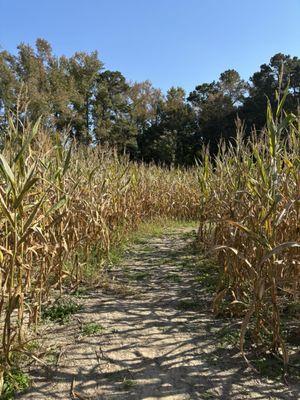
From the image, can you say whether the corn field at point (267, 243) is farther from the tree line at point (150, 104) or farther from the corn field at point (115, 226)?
the tree line at point (150, 104)

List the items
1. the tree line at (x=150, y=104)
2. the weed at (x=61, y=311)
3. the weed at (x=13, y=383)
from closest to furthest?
the weed at (x=13, y=383), the weed at (x=61, y=311), the tree line at (x=150, y=104)

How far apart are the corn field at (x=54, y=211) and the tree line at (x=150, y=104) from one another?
11.8 metres

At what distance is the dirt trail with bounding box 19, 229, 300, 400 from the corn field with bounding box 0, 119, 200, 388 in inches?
11.0

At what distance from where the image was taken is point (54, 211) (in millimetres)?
3186

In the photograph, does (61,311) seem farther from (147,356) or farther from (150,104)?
(150,104)

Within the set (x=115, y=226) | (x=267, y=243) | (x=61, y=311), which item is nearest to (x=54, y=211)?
(x=61, y=311)

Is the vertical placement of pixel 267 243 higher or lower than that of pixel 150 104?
lower

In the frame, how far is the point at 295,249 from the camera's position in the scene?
8.07 feet

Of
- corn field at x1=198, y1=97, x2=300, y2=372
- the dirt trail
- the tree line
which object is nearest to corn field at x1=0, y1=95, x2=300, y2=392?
corn field at x1=198, y1=97, x2=300, y2=372

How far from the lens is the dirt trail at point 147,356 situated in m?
2.04

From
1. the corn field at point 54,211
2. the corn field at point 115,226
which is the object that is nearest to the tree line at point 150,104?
the corn field at point 54,211

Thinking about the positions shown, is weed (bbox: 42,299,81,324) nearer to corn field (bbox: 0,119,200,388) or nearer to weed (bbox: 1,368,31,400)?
corn field (bbox: 0,119,200,388)

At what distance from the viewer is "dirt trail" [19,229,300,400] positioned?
6.70ft

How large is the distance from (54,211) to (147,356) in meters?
1.38
